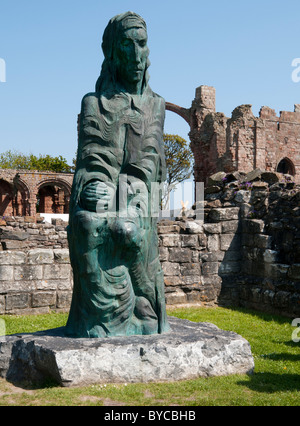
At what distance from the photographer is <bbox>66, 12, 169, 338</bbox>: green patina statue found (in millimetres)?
4809

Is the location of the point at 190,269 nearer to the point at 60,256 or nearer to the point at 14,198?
the point at 60,256

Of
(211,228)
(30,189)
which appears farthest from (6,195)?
(211,228)

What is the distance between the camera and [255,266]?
1022 centimetres

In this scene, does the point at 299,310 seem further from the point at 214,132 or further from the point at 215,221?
the point at 214,132

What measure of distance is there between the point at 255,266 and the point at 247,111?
1997 cm

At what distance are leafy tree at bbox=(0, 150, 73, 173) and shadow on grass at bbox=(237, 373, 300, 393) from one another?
4518 cm

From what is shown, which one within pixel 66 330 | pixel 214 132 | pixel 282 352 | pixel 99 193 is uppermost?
pixel 214 132

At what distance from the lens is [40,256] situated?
9.12 m

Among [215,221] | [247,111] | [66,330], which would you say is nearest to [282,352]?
[66,330]

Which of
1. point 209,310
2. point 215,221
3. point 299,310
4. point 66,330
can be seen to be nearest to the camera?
point 66,330

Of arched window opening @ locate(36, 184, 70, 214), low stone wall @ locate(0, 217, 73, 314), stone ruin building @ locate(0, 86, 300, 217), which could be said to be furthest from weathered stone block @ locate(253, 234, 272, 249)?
arched window opening @ locate(36, 184, 70, 214)

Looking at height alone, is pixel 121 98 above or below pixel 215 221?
above

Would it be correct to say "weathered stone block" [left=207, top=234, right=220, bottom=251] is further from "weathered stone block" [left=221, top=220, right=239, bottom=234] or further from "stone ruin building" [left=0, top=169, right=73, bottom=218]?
"stone ruin building" [left=0, top=169, right=73, bottom=218]

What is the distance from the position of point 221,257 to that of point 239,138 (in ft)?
62.5
